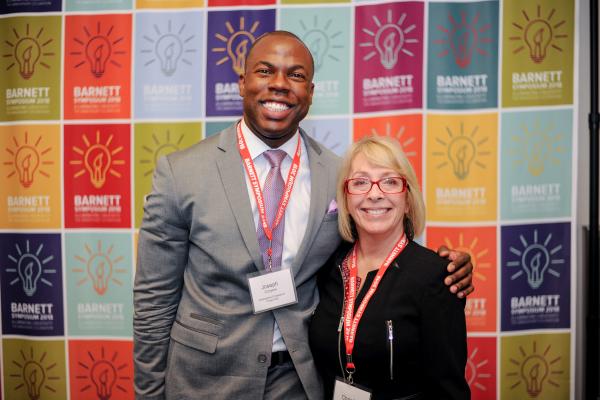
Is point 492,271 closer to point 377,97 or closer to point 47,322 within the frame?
point 377,97

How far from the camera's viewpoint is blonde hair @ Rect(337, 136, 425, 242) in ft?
5.48

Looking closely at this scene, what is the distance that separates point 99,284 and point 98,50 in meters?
1.36

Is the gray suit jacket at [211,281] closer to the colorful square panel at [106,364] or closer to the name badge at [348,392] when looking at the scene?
the name badge at [348,392]

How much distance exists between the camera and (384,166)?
5.44 feet

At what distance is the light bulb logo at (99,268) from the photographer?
9.54 ft

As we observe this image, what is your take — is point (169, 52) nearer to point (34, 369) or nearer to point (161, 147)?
point (161, 147)

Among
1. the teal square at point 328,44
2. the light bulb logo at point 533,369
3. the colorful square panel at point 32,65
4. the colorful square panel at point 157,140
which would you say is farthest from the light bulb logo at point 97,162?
the light bulb logo at point 533,369

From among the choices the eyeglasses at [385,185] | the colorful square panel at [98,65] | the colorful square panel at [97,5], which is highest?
the colorful square panel at [97,5]

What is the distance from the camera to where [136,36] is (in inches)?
112

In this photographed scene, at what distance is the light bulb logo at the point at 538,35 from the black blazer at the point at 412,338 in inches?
67.2

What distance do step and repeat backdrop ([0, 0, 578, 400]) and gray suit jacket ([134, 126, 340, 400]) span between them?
1.15 metres

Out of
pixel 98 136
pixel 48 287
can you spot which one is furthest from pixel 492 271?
pixel 48 287

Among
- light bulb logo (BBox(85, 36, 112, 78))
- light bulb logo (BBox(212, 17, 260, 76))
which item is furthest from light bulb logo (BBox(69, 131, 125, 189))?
light bulb logo (BBox(212, 17, 260, 76))

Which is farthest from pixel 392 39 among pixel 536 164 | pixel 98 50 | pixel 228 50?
pixel 98 50
